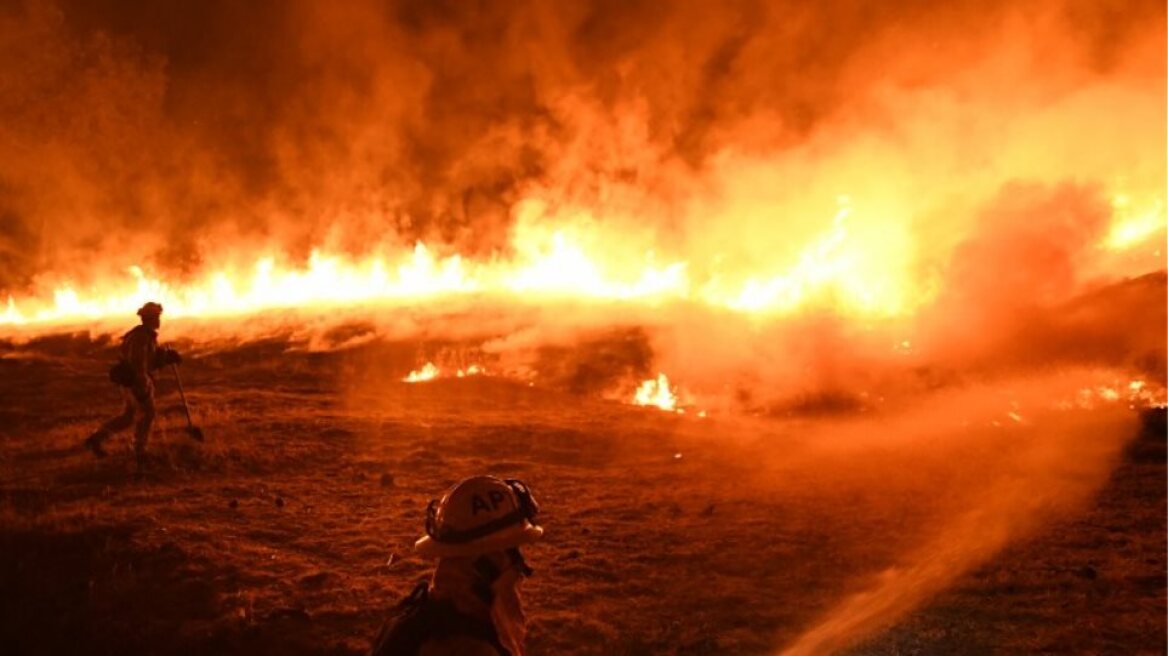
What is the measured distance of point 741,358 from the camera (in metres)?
16.9

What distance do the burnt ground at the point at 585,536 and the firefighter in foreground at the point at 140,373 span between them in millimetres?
643

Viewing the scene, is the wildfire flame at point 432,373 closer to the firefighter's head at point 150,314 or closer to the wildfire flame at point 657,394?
the wildfire flame at point 657,394

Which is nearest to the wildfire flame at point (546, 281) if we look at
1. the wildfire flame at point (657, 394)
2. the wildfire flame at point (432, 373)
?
the wildfire flame at point (657, 394)

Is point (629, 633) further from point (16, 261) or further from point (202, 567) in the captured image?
point (16, 261)

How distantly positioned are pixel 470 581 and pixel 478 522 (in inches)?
7.9

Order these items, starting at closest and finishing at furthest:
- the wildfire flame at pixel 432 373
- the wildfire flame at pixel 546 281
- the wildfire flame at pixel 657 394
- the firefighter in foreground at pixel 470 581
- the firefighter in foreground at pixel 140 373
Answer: the firefighter in foreground at pixel 470 581, the firefighter in foreground at pixel 140 373, the wildfire flame at pixel 657 394, the wildfire flame at pixel 546 281, the wildfire flame at pixel 432 373

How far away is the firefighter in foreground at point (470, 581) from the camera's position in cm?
235

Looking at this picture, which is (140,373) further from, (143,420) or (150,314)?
(150,314)

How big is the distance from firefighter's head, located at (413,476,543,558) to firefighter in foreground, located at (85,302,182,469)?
9047 millimetres

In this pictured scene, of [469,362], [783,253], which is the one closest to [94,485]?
[469,362]

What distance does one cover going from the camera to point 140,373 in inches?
404

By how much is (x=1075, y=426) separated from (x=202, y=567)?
12383 mm

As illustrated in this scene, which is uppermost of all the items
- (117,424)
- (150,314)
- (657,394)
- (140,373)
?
(150,314)

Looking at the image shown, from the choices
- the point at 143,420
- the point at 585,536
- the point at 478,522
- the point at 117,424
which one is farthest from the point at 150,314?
the point at 478,522
